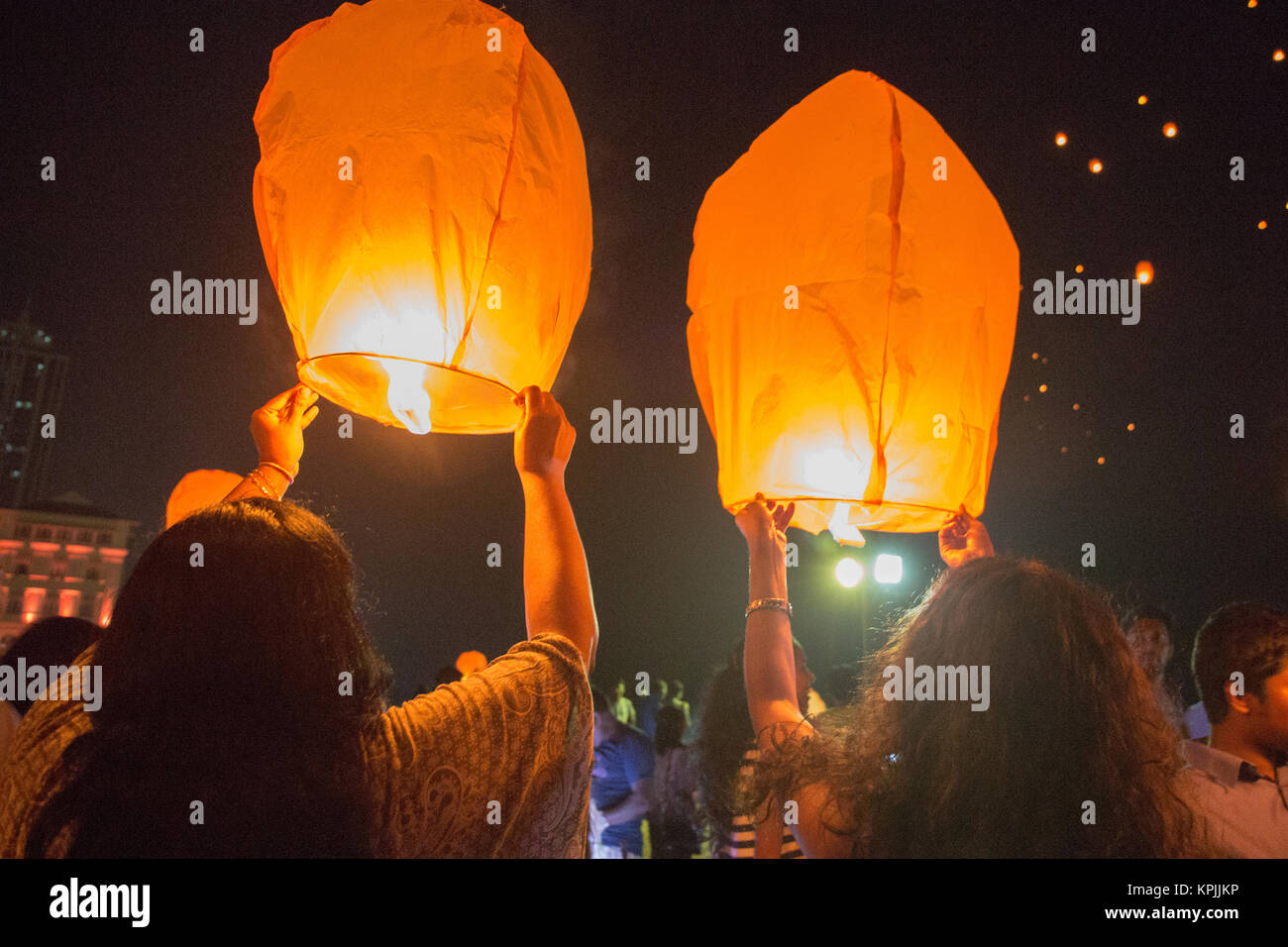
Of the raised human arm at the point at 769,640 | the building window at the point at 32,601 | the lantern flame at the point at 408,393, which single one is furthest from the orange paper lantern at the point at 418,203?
the building window at the point at 32,601

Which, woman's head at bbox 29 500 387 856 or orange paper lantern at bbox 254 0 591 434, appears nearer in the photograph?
woman's head at bbox 29 500 387 856

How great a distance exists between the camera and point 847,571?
21.3 feet

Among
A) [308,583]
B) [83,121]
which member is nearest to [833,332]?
[308,583]

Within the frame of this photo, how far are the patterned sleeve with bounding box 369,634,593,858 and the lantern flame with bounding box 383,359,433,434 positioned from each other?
84cm

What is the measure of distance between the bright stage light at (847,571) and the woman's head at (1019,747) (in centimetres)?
511

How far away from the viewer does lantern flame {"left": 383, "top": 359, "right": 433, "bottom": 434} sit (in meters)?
1.84

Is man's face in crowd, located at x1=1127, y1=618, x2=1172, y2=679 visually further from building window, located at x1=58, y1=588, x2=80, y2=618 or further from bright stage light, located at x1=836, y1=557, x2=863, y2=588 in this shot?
building window, located at x1=58, y1=588, x2=80, y2=618

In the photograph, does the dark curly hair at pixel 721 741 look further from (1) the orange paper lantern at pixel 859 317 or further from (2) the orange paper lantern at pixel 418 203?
(2) the orange paper lantern at pixel 418 203

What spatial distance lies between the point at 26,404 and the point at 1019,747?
20.4 feet

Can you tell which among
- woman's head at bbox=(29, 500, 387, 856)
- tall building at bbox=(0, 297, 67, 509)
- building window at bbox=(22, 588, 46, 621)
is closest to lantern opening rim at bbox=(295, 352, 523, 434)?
woman's head at bbox=(29, 500, 387, 856)

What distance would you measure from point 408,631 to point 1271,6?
6358mm

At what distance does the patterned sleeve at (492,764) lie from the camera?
103 cm

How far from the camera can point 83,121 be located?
323 centimetres
